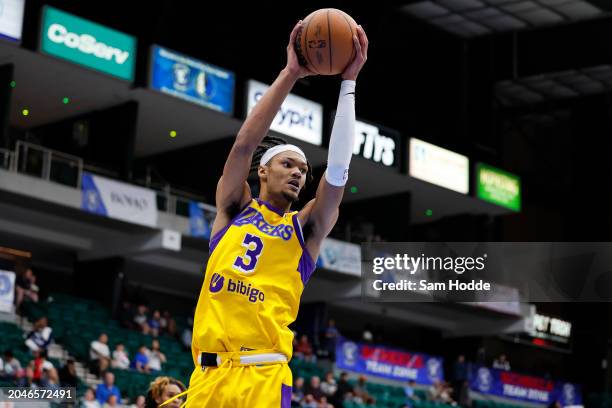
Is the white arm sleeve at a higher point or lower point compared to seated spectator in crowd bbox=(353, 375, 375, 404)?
higher

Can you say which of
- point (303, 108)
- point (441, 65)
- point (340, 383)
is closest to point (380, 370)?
point (340, 383)

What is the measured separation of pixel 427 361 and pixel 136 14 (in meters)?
13.8

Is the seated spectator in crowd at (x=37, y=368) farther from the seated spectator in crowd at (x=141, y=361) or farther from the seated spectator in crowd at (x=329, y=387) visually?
the seated spectator in crowd at (x=329, y=387)

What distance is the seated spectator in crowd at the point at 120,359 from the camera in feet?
69.2

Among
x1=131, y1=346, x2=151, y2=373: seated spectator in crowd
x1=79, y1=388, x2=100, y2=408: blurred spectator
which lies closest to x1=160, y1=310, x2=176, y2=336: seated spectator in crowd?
x1=131, y1=346, x2=151, y2=373: seated spectator in crowd

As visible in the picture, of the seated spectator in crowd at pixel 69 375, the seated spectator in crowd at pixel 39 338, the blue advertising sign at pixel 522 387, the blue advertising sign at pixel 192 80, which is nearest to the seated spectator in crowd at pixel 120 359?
the seated spectator in crowd at pixel 39 338

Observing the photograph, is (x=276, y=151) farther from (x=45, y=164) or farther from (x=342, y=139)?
(x=45, y=164)

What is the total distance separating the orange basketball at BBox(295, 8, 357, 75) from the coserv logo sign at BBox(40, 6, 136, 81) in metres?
20.6

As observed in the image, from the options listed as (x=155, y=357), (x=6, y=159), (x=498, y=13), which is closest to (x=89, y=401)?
(x=155, y=357)

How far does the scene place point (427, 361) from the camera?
33.0m

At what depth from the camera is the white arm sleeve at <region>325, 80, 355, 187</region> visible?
5285mm

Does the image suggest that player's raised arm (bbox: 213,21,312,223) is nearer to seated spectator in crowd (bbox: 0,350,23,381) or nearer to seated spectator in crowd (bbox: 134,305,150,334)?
seated spectator in crowd (bbox: 0,350,23,381)

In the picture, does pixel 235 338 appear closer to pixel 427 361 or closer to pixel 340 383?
pixel 340 383

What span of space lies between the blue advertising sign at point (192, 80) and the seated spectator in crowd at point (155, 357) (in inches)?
288
